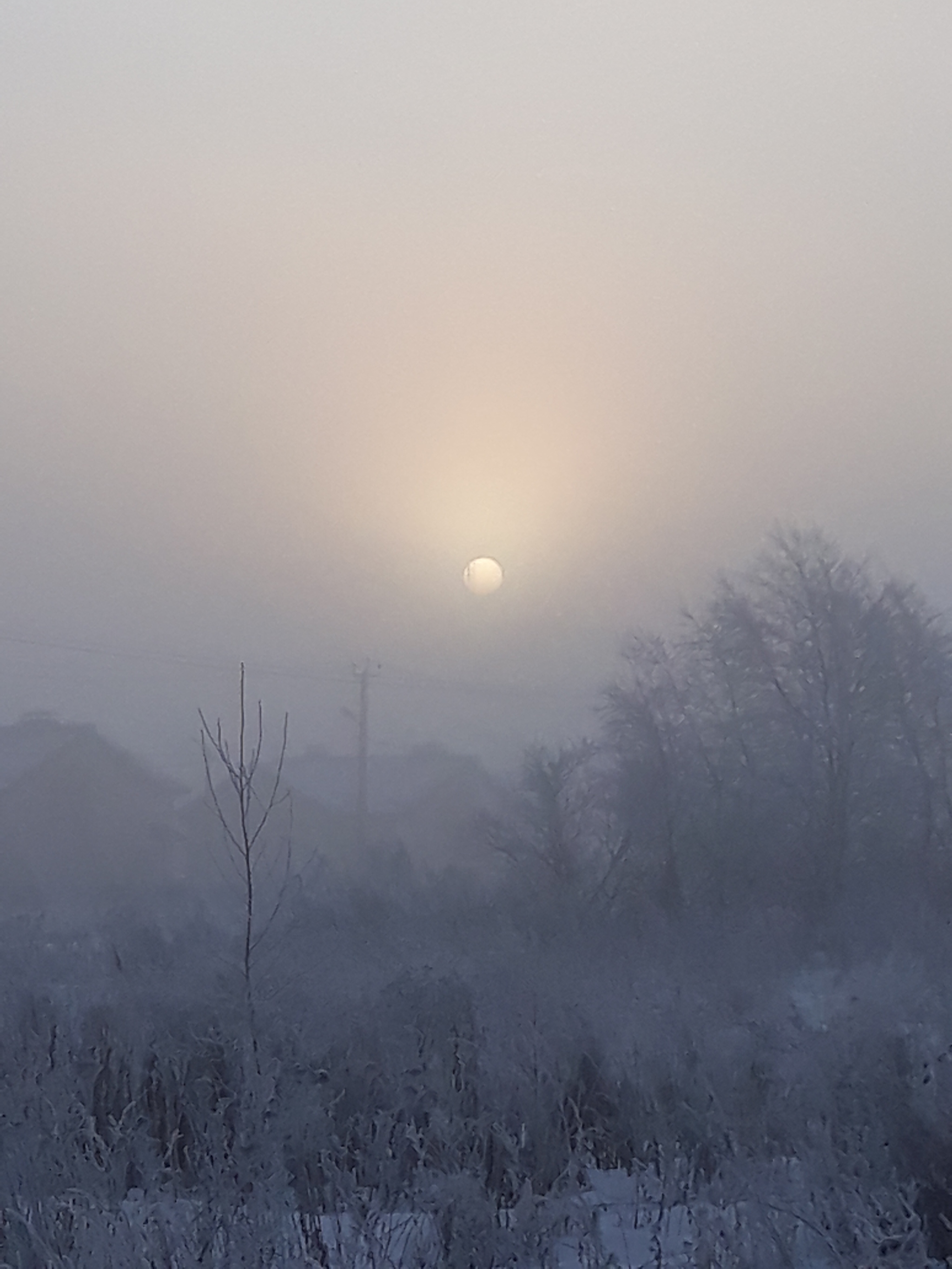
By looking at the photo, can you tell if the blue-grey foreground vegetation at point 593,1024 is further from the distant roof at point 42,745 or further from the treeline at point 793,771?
the distant roof at point 42,745

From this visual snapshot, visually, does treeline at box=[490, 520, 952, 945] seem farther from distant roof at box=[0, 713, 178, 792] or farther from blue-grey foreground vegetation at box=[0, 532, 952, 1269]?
distant roof at box=[0, 713, 178, 792]

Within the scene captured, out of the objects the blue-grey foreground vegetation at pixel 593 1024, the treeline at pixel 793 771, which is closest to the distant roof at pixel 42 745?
the blue-grey foreground vegetation at pixel 593 1024

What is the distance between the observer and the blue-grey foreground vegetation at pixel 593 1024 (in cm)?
569

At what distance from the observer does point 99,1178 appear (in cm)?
620

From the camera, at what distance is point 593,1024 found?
35.6ft

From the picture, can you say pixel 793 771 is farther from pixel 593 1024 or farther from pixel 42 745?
pixel 42 745

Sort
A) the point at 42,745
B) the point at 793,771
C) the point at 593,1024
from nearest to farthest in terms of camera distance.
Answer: the point at 593,1024, the point at 793,771, the point at 42,745

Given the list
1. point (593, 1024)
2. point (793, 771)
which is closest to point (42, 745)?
point (793, 771)

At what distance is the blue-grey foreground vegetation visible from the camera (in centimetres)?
569

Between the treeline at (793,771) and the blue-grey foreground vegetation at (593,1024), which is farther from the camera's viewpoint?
the treeline at (793,771)

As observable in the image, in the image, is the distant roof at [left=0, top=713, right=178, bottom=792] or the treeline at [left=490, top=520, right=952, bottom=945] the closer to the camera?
the treeline at [left=490, top=520, right=952, bottom=945]

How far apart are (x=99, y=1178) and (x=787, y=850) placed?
2279cm

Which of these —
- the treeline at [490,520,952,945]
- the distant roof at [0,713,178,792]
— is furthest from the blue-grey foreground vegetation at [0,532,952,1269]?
the distant roof at [0,713,178,792]

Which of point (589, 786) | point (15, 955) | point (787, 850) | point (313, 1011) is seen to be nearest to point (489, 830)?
point (589, 786)
